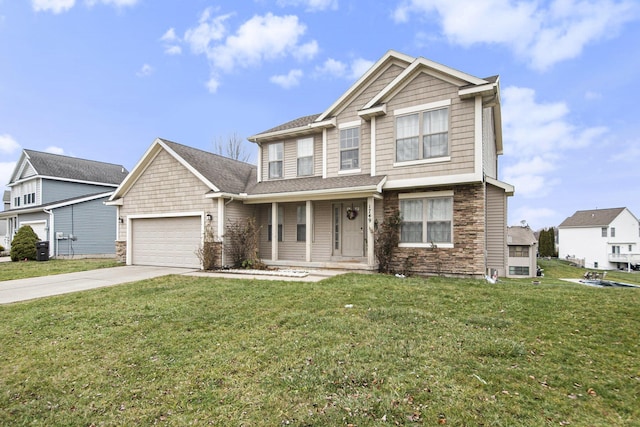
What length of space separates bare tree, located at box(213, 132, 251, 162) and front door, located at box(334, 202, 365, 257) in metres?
23.1

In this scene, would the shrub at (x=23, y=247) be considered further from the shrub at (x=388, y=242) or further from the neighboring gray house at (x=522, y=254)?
the neighboring gray house at (x=522, y=254)

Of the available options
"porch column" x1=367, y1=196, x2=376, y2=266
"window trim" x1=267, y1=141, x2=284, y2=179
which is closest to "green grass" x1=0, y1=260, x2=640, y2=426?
"porch column" x1=367, y1=196, x2=376, y2=266

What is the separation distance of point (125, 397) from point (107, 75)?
21.6 meters

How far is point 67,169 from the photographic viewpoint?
25172 millimetres

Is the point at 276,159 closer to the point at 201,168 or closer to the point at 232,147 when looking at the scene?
the point at 201,168

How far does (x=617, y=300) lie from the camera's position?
6750mm

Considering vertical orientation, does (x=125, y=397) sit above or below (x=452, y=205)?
below

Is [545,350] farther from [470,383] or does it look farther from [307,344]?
[307,344]

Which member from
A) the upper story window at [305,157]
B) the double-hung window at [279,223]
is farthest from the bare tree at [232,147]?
the upper story window at [305,157]

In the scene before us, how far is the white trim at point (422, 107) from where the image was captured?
1027cm

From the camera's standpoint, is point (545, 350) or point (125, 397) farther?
point (545, 350)

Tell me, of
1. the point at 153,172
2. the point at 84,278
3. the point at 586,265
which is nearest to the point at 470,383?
the point at 84,278

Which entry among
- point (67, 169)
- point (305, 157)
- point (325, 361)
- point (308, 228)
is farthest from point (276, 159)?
point (67, 169)

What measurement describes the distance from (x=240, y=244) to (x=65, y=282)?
5.56 meters
